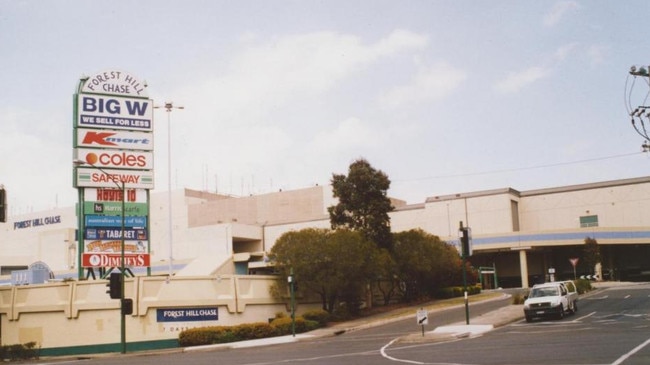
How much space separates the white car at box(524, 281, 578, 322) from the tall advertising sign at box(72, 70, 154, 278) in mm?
23883

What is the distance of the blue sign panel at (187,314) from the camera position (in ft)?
127

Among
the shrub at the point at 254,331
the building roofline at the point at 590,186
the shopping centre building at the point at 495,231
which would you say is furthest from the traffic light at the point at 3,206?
the building roofline at the point at 590,186

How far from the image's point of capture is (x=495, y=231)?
8088cm

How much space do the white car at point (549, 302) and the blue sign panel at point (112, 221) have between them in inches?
971

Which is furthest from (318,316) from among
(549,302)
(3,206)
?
(3,206)

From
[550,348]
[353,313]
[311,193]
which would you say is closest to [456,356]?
[550,348]

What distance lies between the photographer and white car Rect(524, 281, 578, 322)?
1312 inches

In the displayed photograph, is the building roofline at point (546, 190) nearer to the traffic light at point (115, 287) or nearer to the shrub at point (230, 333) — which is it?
the shrub at point (230, 333)

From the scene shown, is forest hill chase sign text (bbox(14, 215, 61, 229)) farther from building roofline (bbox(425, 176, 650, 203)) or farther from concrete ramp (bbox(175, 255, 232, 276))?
building roofline (bbox(425, 176, 650, 203))

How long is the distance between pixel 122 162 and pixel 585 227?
55891 mm

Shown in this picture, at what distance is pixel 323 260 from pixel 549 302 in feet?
49.9

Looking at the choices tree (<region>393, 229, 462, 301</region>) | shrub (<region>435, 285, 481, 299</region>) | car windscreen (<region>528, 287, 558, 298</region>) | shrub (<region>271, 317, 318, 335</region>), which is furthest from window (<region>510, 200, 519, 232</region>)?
car windscreen (<region>528, 287, 558, 298</region>)

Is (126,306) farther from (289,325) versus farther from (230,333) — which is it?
(289,325)

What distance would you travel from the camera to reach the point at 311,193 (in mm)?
101438
